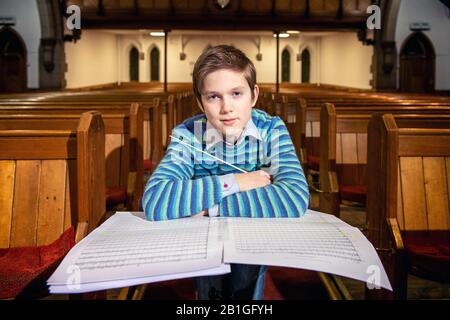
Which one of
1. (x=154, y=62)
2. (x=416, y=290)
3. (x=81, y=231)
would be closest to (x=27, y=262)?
(x=81, y=231)

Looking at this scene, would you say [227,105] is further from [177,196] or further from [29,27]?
[29,27]

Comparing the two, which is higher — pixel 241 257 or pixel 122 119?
pixel 122 119

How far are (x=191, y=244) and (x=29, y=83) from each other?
13931 mm

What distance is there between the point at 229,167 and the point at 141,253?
671 millimetres

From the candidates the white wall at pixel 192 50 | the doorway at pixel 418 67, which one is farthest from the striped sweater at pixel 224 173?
the white wall at pixel 192 50

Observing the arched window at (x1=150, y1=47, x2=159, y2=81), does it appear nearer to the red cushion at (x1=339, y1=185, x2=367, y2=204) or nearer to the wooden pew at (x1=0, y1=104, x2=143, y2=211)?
the wooden pew at (x1=0, y1=104, x2=143, y2=211)

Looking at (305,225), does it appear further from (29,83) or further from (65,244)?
(29,83)

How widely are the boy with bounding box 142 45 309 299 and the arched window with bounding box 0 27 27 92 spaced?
44.2 ft

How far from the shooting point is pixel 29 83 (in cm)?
1413

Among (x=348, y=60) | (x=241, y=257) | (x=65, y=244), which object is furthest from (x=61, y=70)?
(x=241, y=257)

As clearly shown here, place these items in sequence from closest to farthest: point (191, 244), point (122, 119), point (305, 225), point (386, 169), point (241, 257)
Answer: point (241, 257)
point (191, 244)
point (305, 225)
point (386, 169)
point (122, 119)

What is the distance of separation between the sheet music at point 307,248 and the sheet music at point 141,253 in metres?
0.06

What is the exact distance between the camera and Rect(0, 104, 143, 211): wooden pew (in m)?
3.51
